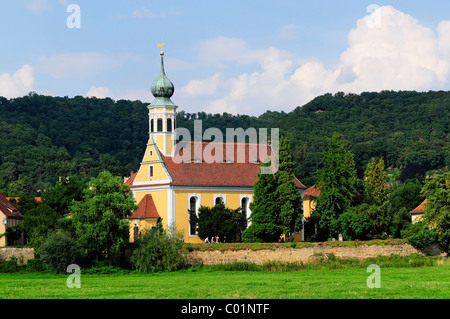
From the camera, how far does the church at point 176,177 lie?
65688 mm

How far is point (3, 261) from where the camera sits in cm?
5519

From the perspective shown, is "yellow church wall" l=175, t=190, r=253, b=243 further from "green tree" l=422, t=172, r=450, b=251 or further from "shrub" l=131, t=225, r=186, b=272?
"green tree" l=422, t=172, r=450, b=251

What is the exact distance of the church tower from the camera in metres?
70.9

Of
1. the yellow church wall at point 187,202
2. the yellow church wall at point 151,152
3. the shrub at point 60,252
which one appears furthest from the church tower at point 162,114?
the shrub at point 60,252

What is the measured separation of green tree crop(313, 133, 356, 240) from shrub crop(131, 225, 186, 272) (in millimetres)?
11736

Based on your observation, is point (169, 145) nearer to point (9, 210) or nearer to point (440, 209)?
point (9, 210)

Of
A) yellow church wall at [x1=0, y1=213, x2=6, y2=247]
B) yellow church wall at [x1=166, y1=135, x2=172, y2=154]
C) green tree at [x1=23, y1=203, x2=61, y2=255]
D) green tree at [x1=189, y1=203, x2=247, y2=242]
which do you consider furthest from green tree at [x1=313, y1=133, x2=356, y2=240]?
yellow church wall at [x1=0, y1=213, x2=6, y2=247]

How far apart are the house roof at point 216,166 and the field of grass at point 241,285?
1568 cm

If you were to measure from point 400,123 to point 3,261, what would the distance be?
10209 cm

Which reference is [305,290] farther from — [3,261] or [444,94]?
[444,94]

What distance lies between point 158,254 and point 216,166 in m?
17.5

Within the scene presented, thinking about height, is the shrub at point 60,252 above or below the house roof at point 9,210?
below

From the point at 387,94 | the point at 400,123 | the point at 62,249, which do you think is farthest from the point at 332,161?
the point at 387,94

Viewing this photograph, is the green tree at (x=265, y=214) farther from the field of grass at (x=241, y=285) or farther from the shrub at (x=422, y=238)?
the shrub at (x=422, y=238)
